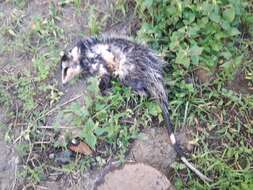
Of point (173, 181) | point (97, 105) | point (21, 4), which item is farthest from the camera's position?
point (21, 4)

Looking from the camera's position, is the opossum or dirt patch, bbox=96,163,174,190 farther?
the opossum

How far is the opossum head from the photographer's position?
291 centimetres

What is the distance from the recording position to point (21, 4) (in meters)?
3.27

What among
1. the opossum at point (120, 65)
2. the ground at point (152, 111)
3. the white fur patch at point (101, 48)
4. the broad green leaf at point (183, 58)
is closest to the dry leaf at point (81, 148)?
the ground at point (152, 111)

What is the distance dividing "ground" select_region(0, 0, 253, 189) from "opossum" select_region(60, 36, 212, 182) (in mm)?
61

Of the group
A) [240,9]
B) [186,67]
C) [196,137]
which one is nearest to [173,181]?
[196,137]

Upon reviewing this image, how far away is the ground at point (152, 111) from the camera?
106 inches

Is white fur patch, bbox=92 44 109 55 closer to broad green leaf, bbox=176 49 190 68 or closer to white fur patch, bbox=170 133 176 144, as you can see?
broad green leaf, bbox=176 49 190 68

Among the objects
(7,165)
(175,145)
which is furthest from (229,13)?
(7,165)

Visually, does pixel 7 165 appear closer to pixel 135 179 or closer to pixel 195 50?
pixel 135 179

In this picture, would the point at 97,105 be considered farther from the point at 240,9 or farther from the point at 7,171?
the point at 240,9

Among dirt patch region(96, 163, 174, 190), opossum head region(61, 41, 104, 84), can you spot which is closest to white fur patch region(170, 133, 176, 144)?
dirt patch region(96, 163, 174, 190)

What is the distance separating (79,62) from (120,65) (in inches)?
10.9

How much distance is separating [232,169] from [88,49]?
1175 mm
